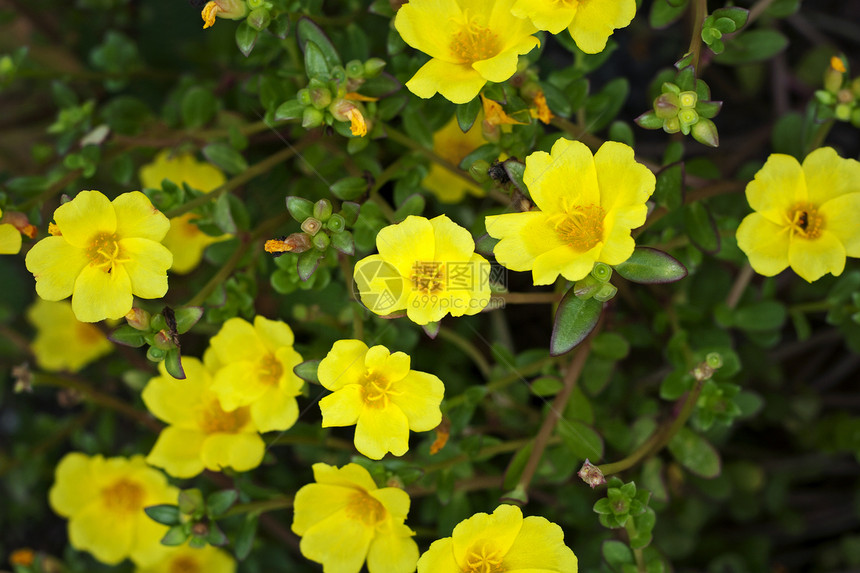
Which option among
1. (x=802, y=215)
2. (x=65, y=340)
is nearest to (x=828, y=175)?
(x=802, y=215)

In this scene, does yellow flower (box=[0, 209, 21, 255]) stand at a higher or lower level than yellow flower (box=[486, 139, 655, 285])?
lower

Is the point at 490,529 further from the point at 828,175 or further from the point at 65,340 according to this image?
the point at 65,340

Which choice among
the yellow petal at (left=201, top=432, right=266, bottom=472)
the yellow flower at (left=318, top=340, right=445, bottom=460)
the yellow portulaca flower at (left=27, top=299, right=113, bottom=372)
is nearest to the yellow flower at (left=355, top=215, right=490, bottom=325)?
the yellow flower at (left=318, top=340, right=445, bottom=460)

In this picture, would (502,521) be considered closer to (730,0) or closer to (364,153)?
(364,153)

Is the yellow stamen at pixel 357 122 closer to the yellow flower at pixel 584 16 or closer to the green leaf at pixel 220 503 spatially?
the yellow flower at pixel 584 16

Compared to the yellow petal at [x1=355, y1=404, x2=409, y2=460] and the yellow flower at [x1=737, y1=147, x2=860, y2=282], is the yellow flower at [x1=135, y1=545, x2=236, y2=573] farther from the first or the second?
the yellow flower at [x1=737, y1=147, x2=860, y2=282]
